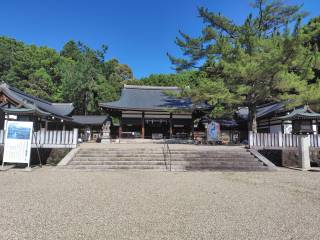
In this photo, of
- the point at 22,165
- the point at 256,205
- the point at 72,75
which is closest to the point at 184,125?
the point at 22,165

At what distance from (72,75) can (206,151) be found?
25681 millimetres

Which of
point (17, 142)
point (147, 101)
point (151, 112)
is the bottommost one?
point (17, 142)

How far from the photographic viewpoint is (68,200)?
3.57m

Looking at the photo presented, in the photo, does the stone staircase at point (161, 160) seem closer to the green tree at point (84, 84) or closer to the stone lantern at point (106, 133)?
the stone lantern at point (106, 133)

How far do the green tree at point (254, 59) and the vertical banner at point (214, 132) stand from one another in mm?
1751

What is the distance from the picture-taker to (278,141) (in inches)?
340

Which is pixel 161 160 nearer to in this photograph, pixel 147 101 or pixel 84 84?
pixel 147 101

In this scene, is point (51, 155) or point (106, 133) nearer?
point (51, 155)

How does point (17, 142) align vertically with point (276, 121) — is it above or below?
below

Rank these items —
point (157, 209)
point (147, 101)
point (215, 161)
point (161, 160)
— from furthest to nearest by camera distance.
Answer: point (147, 101)
point (161, 160)
point (215, 161)
point (157, 209)

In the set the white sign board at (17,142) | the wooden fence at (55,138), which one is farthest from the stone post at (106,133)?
the white sign board at (17,142)

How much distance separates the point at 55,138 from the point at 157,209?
6.99 meters

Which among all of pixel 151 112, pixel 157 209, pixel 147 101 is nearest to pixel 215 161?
pixel 157 209

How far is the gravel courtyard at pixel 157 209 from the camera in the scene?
2424 millimetres
